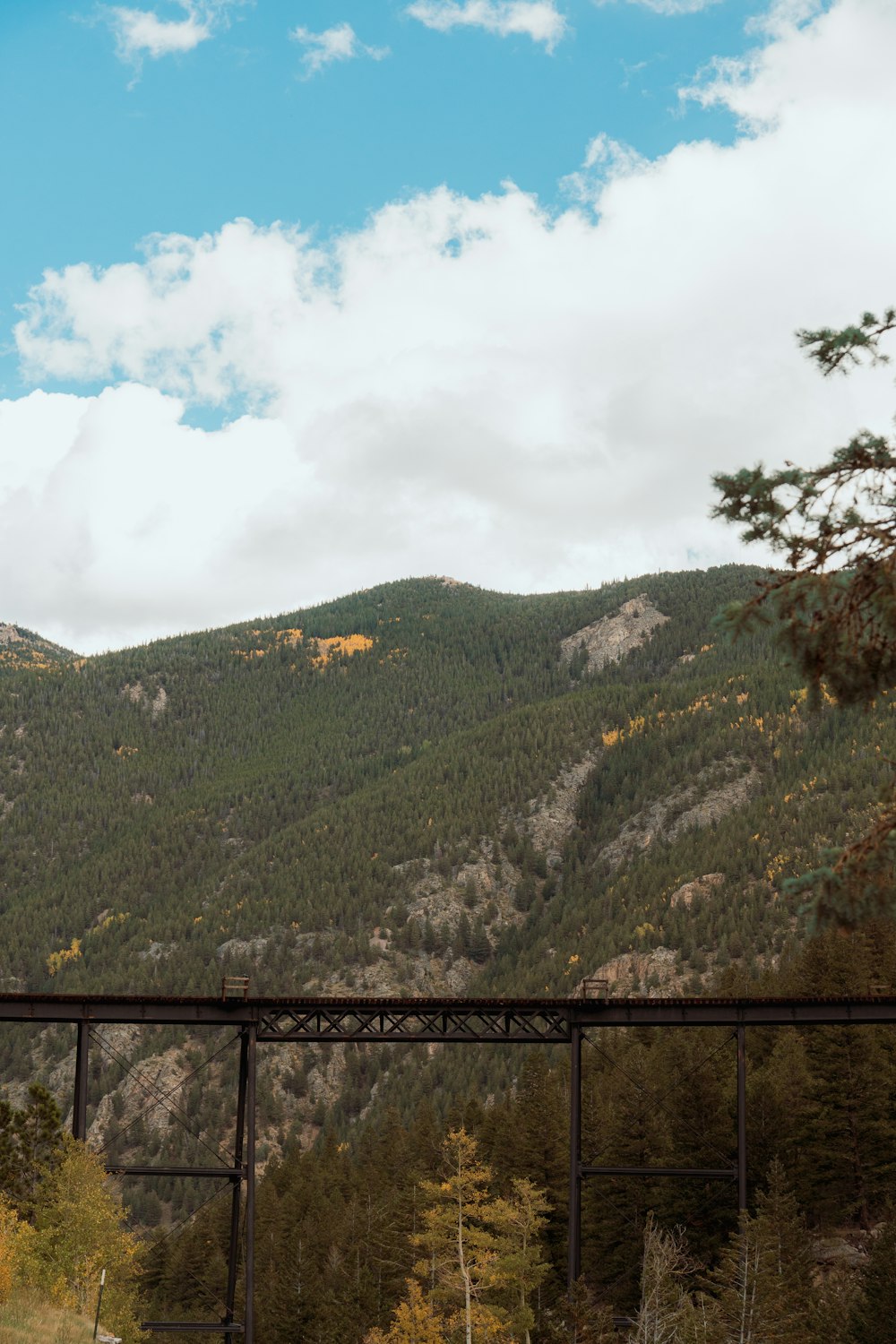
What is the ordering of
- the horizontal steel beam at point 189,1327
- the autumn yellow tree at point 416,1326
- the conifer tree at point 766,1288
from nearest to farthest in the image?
1. the conifer tree at point 766,1288
2. the autumn yellow tree at point 416,1326
3. the horizontal steel beam at point 189,1327

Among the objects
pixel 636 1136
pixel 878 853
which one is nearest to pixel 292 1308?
pixel 636 1136

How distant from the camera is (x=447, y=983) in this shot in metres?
198

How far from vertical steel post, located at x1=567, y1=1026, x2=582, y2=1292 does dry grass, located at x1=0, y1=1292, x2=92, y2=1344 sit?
19.0m

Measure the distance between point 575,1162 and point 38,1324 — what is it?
22.9 metres

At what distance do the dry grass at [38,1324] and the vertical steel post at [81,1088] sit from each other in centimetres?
1180

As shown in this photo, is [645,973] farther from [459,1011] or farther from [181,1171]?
[181,1171]

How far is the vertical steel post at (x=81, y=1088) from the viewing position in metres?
43.6

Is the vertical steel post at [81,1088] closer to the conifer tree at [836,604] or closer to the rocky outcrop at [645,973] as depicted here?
the conifer tree at [836,604]

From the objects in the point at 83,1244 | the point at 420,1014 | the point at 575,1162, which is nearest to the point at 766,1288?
the point at 575,1162

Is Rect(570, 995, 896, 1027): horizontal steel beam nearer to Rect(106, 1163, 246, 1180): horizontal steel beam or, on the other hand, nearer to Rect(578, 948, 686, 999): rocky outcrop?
Rect(106, 1163, 246, 1180): horizontal steel beam

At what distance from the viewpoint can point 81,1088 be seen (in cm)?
4391

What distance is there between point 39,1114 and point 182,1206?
105 m

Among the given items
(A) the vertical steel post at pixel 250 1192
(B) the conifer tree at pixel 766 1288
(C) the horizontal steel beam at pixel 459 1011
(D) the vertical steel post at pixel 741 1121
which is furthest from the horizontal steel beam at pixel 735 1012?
(A) the vertical steel post at pixel 250 1192

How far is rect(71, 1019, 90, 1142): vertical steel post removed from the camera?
43594 millimetres
